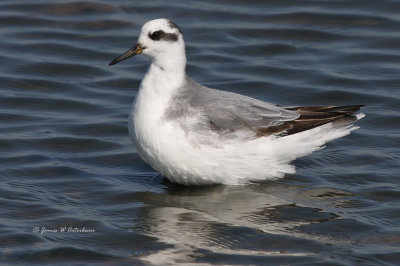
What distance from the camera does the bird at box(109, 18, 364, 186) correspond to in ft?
32.8

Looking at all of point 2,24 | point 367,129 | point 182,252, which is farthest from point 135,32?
point 182,252

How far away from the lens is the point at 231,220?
9.59 metres

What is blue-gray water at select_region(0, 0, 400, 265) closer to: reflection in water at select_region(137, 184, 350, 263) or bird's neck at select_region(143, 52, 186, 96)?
reflection in water at select_region(137, 184, 350, 263)

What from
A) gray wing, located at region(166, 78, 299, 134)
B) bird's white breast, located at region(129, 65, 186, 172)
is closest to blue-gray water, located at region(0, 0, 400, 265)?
bird's white breast, located at region(129, 65, 186, 172)

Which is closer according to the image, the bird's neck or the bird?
the bird

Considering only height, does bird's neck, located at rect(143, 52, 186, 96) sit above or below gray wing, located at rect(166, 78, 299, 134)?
above

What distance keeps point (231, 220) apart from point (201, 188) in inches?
40.6

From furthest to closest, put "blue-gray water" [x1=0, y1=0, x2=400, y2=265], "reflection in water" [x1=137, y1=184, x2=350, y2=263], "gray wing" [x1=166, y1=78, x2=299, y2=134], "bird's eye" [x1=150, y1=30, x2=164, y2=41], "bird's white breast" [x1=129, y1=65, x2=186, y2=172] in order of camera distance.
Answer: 1. "bird's eye" [x1=150, y1=30, x2=164, y2=41]
2. "gray wing" [x1=166, y1=78, x2=299, y2=134]
3. "bird's white breast" [x1=129, y1=65, x2=186, y2=172]
4. "blue-gray water" [x1=0, y1=0, x2=400, y2=265]
5. "reflection in water" [x1=137, y1=184, x2=350, y2=263]

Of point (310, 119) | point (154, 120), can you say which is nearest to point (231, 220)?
point (154, 120)

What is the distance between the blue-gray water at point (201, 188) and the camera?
8969mm

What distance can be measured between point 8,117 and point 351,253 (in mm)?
5382

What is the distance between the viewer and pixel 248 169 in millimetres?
10367

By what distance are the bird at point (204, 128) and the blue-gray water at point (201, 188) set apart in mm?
313

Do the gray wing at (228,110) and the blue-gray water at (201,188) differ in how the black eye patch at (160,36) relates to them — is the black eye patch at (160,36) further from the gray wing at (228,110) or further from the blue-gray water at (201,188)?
the blue-gray water at (201,188)
